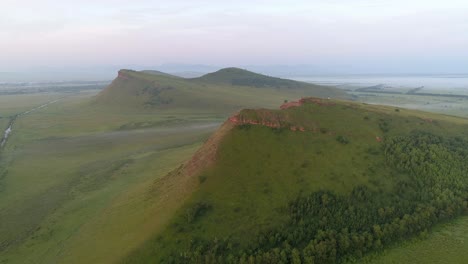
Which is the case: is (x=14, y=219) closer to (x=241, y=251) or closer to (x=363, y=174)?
(x=241, y=251)

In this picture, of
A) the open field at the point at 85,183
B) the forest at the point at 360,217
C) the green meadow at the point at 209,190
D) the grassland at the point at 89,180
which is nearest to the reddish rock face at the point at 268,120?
the green meadow at the point at 209,190

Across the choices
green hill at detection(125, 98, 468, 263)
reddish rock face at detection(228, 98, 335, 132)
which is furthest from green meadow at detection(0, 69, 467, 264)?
reddish rock face at detection(228, 98, 335, 132)

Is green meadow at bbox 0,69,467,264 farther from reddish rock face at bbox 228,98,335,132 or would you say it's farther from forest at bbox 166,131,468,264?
forest at bbox 166,131,468,264

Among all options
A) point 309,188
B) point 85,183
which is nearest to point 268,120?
point 309,188

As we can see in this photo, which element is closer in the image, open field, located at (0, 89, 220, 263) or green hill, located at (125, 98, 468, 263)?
green hill, located at (125, 98, 468, 263)

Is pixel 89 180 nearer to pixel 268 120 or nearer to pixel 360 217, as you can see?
pixel 268 120

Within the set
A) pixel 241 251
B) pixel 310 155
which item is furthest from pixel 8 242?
pixel 310 155

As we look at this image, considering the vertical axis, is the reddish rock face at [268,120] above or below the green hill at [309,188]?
above

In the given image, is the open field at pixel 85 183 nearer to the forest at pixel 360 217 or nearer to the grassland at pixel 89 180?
the grassland at pixel 89 180

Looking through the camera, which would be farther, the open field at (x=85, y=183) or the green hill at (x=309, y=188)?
the open field at (x=85, y=183)
